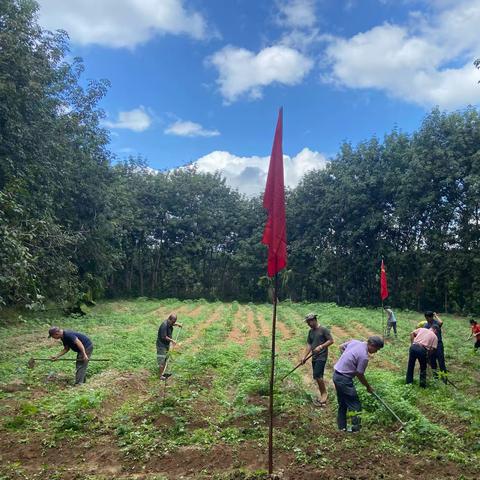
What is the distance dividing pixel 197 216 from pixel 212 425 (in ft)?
120

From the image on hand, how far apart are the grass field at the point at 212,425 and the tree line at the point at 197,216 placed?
149 inches

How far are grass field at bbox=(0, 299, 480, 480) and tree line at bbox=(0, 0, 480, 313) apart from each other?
378 cm

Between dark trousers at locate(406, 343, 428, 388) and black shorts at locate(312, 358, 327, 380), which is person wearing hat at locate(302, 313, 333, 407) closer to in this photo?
black shorts at locate(312, 358, 327, 380)

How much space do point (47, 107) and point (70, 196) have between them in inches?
266

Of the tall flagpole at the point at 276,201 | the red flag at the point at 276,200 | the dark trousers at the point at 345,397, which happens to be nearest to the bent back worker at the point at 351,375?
the dark trousers at the point at 345,397

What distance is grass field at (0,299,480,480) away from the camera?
590cm

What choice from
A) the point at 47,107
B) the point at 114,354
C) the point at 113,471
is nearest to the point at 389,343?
the point at 114,354

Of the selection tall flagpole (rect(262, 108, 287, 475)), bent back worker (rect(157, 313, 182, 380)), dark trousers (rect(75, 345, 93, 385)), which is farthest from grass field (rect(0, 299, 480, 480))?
tall flagpole (rect(262, 108, 287, 475))

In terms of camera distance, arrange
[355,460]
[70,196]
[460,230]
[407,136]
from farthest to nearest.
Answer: [407,136], [460,230], [70,196], [355,460]

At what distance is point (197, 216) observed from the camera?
142ft

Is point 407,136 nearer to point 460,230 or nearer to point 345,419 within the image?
point 460,230

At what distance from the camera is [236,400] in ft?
28.3

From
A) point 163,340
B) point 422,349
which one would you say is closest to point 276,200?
point 422,349

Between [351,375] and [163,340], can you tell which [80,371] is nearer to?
[163,340]
